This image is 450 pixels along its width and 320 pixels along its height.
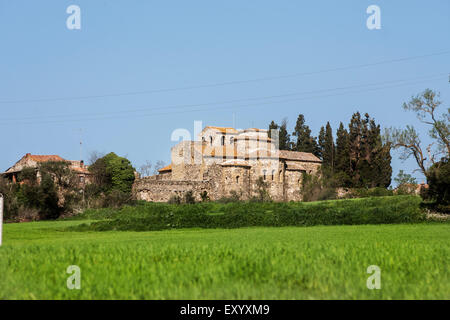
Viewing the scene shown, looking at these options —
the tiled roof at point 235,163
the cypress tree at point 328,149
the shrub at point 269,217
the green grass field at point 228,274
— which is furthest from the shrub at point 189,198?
the green grass field at point 228,274

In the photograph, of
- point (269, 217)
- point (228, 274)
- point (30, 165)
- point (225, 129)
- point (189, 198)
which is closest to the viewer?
point (228, 274)

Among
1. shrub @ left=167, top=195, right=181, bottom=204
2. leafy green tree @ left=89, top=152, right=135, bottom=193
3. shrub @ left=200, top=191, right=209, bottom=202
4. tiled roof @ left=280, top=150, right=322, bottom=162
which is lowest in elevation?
shrub @ left=167, top=195, right=181, bottom=204

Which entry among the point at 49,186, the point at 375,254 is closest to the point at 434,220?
the point at 375,254

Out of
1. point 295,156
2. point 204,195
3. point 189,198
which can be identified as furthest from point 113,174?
point 295,156

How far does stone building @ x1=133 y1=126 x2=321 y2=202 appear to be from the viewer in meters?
56.6

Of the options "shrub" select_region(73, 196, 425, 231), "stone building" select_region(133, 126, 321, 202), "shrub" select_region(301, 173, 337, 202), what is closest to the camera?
"shrub" select_region(73, 196, 425, 231)

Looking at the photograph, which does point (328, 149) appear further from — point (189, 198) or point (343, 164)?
point (189, 198)

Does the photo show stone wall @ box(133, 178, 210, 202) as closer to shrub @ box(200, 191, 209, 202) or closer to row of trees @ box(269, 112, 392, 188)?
shrub @ box(200, 191, 209, 202)

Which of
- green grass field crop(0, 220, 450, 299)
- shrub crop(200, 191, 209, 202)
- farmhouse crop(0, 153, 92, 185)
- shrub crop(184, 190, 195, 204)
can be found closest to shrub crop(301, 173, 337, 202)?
shrub crop(200, 191, 209, 202)

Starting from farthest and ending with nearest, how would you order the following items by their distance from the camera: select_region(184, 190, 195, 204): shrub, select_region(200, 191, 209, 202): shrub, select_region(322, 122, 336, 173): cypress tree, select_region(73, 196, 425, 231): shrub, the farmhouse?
select_region(322, 122, 336, 173): cypress tree, the farmhouse, select_region(200, 191, 209, 202): shrub, select_region(184, 190, 195, 204): shrub, select_region(73, 196, 425, 231): shrub

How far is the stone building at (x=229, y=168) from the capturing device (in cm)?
5659

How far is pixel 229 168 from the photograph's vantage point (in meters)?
56.3

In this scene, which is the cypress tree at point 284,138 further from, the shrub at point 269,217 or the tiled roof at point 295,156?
the shrub at point 269,217
